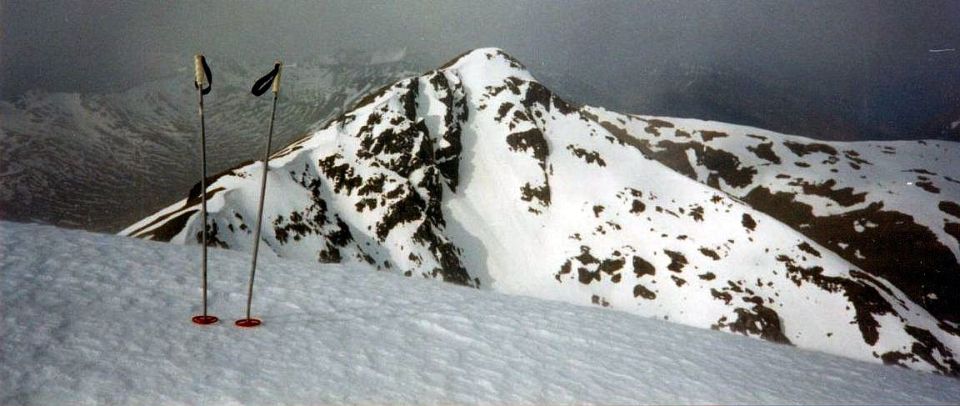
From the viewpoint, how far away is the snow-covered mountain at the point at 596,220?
101562 millimetres

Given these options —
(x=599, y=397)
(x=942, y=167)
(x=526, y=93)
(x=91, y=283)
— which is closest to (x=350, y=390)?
(x=599, y=397)

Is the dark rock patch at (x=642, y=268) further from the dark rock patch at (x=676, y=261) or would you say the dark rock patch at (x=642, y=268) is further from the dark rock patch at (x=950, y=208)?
the dark rock patch at (x=950, y=208)

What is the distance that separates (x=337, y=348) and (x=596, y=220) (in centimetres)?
13584

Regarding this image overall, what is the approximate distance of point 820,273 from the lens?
111 m

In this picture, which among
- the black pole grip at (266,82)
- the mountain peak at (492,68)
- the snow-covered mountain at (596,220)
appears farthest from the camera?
the mountain peak at (492,68)

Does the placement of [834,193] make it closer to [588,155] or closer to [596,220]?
[588,155]

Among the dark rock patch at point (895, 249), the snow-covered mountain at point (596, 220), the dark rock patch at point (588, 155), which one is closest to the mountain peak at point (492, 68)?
the snow-covered mountain at point (596, 220)

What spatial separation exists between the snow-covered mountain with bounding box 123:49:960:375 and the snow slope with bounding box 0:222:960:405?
74727mm

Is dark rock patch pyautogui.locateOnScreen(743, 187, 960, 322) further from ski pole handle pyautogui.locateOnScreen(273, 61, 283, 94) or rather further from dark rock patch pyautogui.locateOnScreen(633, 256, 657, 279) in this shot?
ski pole handle pyautogui.locateOnScreen(273, 61, 283, 94)

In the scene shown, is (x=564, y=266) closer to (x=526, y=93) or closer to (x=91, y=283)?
(x=526, y=93)

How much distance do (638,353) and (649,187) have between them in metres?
145

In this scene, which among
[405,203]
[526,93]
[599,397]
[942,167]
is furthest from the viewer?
[942,167]

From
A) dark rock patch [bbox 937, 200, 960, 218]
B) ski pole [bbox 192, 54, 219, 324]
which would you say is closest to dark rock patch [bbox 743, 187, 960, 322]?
dark rock patch [bbox 937, 200, 960, 218]

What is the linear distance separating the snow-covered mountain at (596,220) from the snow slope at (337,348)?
245 feet
